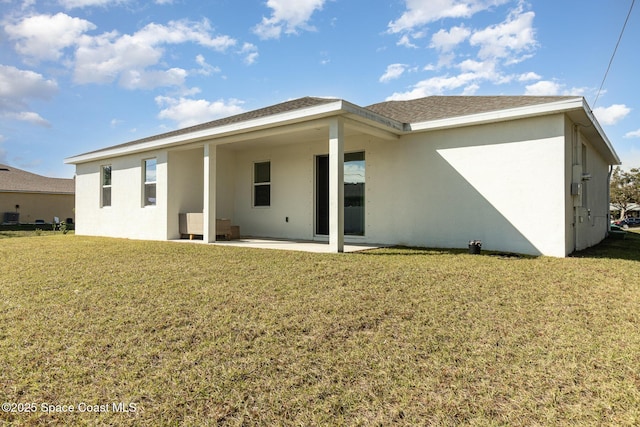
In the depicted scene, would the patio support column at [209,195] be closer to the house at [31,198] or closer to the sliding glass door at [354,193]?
the sliding glass door at [354,193]

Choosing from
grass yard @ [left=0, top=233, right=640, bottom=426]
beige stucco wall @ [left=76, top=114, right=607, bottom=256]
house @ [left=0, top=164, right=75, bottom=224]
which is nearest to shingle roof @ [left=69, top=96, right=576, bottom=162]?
beige stucco wall @ [left=76, top=114, right=607, bottom=256]

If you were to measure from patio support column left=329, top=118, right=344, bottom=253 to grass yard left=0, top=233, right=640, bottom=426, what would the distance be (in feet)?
5.69

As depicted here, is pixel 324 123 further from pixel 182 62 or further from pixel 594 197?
pixel 594 197

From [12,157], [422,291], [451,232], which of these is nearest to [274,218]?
[451,232]

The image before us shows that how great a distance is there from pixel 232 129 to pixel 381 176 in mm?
3968

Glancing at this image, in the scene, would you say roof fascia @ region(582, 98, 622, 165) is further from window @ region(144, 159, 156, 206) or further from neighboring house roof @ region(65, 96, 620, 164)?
window @ region(144, 159, 156, 206)

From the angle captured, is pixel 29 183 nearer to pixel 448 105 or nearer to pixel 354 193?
pixel 354 193

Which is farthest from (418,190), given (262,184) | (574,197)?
(262,184)

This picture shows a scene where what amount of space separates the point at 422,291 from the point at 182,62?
36.0ft

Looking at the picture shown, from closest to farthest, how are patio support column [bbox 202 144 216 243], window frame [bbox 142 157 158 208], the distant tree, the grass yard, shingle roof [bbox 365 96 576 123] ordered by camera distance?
the grass yard → shingle roof [bbox 365 96 576 123] → patio support column [bbox 202 144 216 243] → window frame [bbox 142 157 158 208] → the distant tree

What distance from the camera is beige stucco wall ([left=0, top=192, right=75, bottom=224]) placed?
924 inches

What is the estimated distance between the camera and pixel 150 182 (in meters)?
11.0

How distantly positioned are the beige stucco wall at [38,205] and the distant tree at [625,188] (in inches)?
2240

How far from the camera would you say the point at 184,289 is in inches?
179
